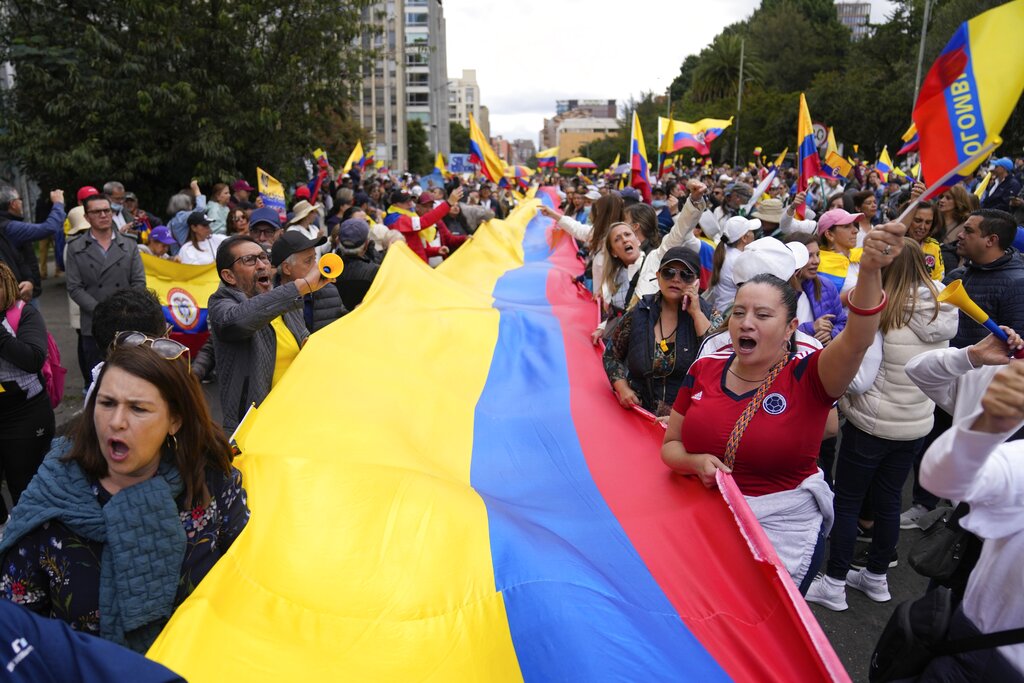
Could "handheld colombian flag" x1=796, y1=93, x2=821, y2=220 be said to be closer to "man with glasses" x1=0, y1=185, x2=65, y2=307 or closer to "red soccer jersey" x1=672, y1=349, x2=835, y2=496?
"red soccer jersey" x1=672, y1=349, x2=835, y2=496

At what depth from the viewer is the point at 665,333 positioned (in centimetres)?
430

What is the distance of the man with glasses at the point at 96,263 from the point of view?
6367 millimetres

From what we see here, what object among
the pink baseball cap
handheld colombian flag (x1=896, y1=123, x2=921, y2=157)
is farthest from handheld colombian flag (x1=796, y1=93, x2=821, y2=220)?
the pink baseball cap

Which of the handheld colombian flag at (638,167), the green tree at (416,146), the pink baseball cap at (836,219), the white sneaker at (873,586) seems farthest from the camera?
the green tree at (416,146)

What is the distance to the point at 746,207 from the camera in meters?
9.63

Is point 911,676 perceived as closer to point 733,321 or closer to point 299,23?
point 733,321

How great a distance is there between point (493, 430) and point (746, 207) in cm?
631

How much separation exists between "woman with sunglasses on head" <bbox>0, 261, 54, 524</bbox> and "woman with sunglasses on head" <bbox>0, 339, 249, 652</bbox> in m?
2.11

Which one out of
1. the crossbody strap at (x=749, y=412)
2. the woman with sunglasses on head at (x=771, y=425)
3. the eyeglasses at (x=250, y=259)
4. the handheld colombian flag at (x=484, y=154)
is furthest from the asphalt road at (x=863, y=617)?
the handheld colombian flag at (x=484, y=154)

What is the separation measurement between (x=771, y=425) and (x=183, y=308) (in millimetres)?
6681

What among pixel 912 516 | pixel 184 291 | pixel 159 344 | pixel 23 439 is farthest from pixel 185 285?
pixel 912 516

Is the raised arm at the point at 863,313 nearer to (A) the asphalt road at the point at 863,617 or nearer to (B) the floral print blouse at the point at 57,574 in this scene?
(A) the asphalt road at the point at 863,617

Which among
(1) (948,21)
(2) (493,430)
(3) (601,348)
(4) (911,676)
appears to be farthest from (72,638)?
(1) (948,21)

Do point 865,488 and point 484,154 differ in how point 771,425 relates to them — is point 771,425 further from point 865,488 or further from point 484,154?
point 484,154
